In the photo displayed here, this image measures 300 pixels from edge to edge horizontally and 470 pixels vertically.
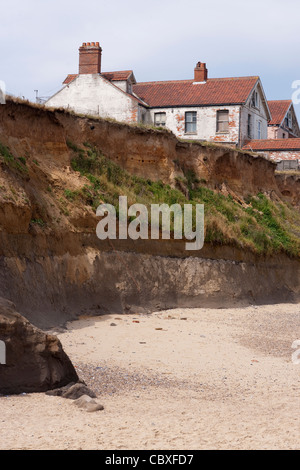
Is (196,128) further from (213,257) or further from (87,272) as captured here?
(87,272)

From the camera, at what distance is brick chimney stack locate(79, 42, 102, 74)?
1617 inches

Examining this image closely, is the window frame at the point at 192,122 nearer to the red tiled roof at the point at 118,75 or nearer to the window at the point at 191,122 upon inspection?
the window at the point at 191,122

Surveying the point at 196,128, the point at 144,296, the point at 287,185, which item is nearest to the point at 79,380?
the point at 144,296

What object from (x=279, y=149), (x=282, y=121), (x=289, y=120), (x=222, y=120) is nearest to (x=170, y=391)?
(x=279, y=149)

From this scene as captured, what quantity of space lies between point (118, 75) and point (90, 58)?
213 cm

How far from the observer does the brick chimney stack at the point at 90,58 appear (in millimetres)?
41059

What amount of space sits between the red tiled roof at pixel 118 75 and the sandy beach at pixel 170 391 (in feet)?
79.6

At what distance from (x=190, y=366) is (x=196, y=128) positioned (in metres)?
29.0

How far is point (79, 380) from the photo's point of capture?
11594 mm

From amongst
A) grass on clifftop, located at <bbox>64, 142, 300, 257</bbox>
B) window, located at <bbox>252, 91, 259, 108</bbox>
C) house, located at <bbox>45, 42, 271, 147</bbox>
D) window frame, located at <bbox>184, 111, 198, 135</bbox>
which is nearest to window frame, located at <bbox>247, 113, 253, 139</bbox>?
house, located at <bbox>45, 42, 271, 147</bbox>

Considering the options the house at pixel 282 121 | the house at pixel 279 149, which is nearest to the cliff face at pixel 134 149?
the house at pixel 279 149

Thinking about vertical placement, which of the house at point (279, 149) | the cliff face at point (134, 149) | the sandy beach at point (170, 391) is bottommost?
the sandy beach at point (170, 391)

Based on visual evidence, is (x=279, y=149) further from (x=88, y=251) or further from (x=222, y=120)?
(x=88, y=251)

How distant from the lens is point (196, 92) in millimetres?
42781
